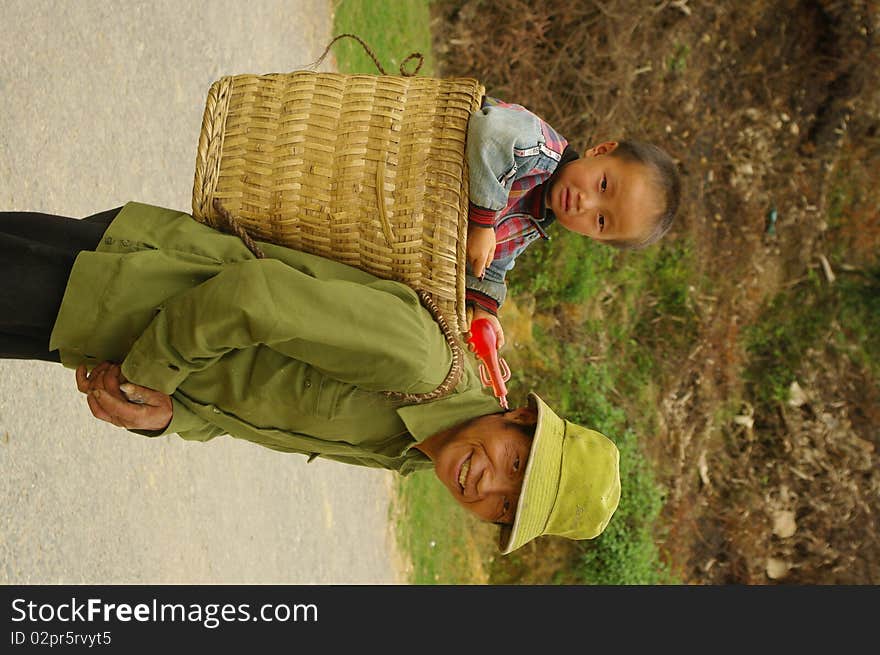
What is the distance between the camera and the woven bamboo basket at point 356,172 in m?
2.55

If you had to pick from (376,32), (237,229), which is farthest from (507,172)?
(376,32)

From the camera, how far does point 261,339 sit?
6.86 ft

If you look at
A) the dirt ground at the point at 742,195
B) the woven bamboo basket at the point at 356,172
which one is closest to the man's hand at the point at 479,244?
the woven bamboo basket at the point at 356,172

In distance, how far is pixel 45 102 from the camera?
3883mm

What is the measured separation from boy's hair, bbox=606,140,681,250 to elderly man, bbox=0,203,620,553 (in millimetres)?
960

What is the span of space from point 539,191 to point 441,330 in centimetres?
90

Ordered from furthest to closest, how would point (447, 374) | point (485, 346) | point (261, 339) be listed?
point (485, 346)
point (447, 374)
point (261, 339)

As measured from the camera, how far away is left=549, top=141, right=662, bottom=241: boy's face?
3004 mm

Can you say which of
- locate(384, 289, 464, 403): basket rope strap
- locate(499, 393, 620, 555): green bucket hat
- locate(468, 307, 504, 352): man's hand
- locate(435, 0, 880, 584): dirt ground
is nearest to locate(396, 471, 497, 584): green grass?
locate(435, 0, 880, 584): dirt ground

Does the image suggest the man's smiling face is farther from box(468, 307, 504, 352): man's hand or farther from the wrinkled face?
box(468, 307, 504, 352): man's hand

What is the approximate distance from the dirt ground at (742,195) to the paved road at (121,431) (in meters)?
3.07

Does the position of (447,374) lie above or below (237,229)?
below

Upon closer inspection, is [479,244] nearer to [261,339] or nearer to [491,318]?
[491,318]

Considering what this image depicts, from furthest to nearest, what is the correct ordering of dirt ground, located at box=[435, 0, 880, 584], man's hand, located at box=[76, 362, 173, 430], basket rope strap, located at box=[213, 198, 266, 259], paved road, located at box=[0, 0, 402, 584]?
1. dirt ground, located at box=[435, 0, 880, 584]
2. paved road, located at box=[0, 0, 402, 584]
3. basket rope strap, located at box=[213, 198, 266, 259]
4. man's hand, located at box=[76, 362, 173, 430]
